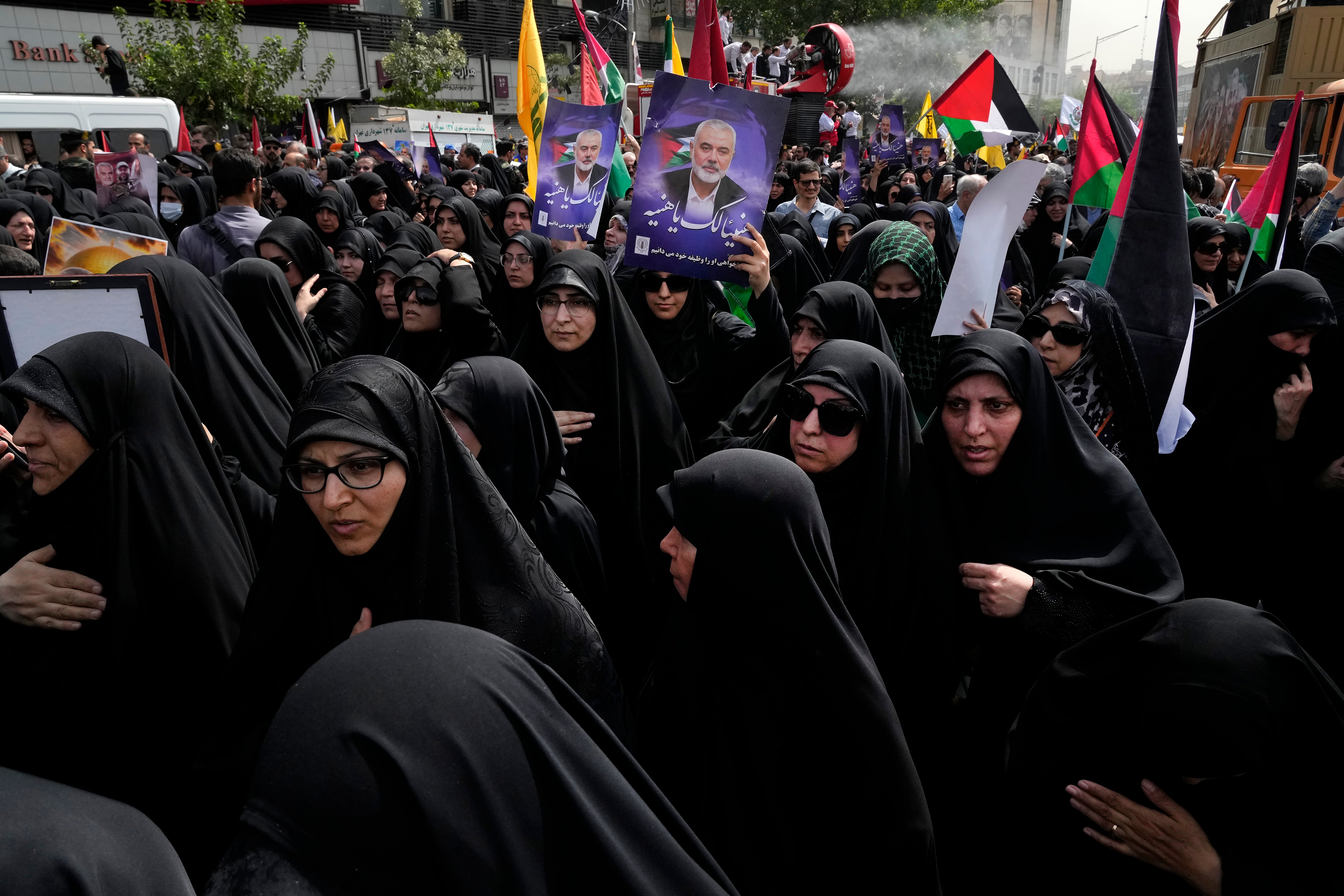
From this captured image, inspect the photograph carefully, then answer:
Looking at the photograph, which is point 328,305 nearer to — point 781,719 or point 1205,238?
point 781,719

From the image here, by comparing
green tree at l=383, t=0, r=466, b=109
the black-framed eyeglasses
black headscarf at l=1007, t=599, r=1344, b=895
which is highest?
green tree at l=383, t=0, r=466, b=109

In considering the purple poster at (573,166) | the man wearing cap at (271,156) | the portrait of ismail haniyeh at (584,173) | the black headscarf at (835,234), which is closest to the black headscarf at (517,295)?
the purple poster at (573,166)

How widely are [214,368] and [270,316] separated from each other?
0.96 meters

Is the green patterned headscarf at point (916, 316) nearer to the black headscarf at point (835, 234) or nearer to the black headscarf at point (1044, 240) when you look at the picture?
the black headscarf at point (835, 234)

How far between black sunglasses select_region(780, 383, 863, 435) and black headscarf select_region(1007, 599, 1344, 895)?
0.82m

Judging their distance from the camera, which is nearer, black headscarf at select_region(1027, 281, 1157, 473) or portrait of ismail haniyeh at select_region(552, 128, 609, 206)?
black headscarf at select_region(1027, 281, 1157, 473)

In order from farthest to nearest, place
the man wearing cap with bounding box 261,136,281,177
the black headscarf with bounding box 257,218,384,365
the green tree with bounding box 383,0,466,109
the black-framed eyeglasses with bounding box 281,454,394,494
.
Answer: the green tree with bounding box 383,0,466,109, the man wearing cap with bounding box 261,136,281,177, the black headscarf with bounding box 257,218,384,365, the black-framed eyeglasses with bounding box 281,454,394,494

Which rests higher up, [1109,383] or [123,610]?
[1109,383]

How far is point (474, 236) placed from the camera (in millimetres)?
6098

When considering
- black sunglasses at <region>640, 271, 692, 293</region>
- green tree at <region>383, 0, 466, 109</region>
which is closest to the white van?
black sunglasses at <region>640, 271, 692, 293</region>

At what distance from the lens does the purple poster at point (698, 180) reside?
374 cm

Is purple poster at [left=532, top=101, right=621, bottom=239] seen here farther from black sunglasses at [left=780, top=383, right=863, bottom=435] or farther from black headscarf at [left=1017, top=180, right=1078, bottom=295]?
black headscarf at [left=1017, top=180, right=1078, bottom=295]

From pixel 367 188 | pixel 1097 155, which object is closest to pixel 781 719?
pixel 1097 155

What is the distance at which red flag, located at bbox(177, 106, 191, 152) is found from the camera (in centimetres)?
1201
